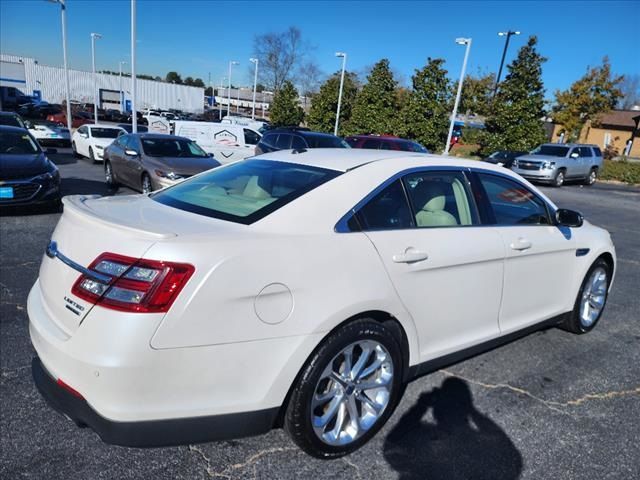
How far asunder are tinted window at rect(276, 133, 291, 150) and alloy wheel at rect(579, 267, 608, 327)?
10747 mm

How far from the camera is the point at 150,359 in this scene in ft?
6.30

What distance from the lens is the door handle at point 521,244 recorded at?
3.30 meters

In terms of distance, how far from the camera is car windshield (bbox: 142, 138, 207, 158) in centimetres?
1074

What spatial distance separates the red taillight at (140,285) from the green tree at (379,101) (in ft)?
104

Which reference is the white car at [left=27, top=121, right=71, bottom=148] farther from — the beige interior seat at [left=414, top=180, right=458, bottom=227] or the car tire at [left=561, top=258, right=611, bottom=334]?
the car tire at [left=561, top=258, right=611, bottom=334]

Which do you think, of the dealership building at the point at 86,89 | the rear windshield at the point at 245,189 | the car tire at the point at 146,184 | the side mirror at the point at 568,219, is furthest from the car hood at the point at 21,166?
the dealership building at the point at 86,89

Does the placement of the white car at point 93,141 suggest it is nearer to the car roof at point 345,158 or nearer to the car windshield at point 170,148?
the car windshield at point 170,148

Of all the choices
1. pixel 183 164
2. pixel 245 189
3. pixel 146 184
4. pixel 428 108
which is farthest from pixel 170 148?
pixel 428 108

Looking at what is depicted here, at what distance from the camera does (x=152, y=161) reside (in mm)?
10078

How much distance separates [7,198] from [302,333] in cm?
720

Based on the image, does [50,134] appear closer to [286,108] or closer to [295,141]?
[295,141]

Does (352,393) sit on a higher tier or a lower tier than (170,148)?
lower

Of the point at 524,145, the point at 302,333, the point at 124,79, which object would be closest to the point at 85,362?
the point at 302,333

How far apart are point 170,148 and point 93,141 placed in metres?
7.21
